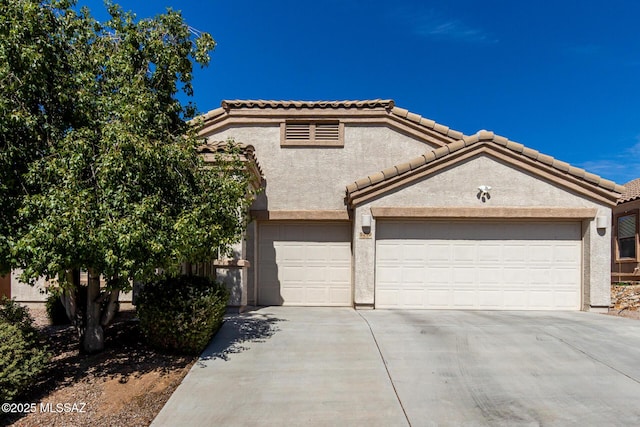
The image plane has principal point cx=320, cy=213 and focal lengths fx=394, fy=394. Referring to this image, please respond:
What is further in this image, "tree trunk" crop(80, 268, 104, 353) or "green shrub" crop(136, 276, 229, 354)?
"tree trunk" crop(80, 268, 104, 353)

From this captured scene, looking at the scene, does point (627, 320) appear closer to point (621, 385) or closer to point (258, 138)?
point (621, 385)

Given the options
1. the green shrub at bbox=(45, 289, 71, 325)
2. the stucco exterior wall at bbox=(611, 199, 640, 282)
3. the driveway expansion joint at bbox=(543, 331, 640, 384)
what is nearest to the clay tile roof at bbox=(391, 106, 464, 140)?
the driveway expansion joint at bbox=(543, 331, 640, 384)

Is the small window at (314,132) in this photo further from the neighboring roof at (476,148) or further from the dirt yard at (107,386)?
the dirt yard at (107,386)

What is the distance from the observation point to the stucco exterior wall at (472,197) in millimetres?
9930

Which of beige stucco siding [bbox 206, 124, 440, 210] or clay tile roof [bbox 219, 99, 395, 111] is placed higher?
clay tile roof [bbox 219, 99, 395, 111]

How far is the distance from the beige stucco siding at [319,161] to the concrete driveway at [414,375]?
13.6 feet

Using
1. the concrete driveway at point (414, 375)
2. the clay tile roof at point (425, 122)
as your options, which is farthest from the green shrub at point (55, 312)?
the clay tile roof at point (425, 122)

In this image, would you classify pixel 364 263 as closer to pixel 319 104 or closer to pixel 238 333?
pixel 238 333

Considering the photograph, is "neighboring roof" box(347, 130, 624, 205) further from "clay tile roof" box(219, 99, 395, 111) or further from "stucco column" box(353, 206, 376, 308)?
"clay tile roof" box(219, 99, 395, 111)

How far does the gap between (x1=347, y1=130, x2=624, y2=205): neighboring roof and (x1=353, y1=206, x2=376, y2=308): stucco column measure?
64cm

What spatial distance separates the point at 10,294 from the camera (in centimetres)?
1113

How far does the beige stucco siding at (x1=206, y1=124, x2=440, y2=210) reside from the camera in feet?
37.8

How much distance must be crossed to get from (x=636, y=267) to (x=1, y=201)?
18732mm

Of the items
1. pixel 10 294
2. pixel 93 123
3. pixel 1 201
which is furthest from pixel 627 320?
pixel 10 294
